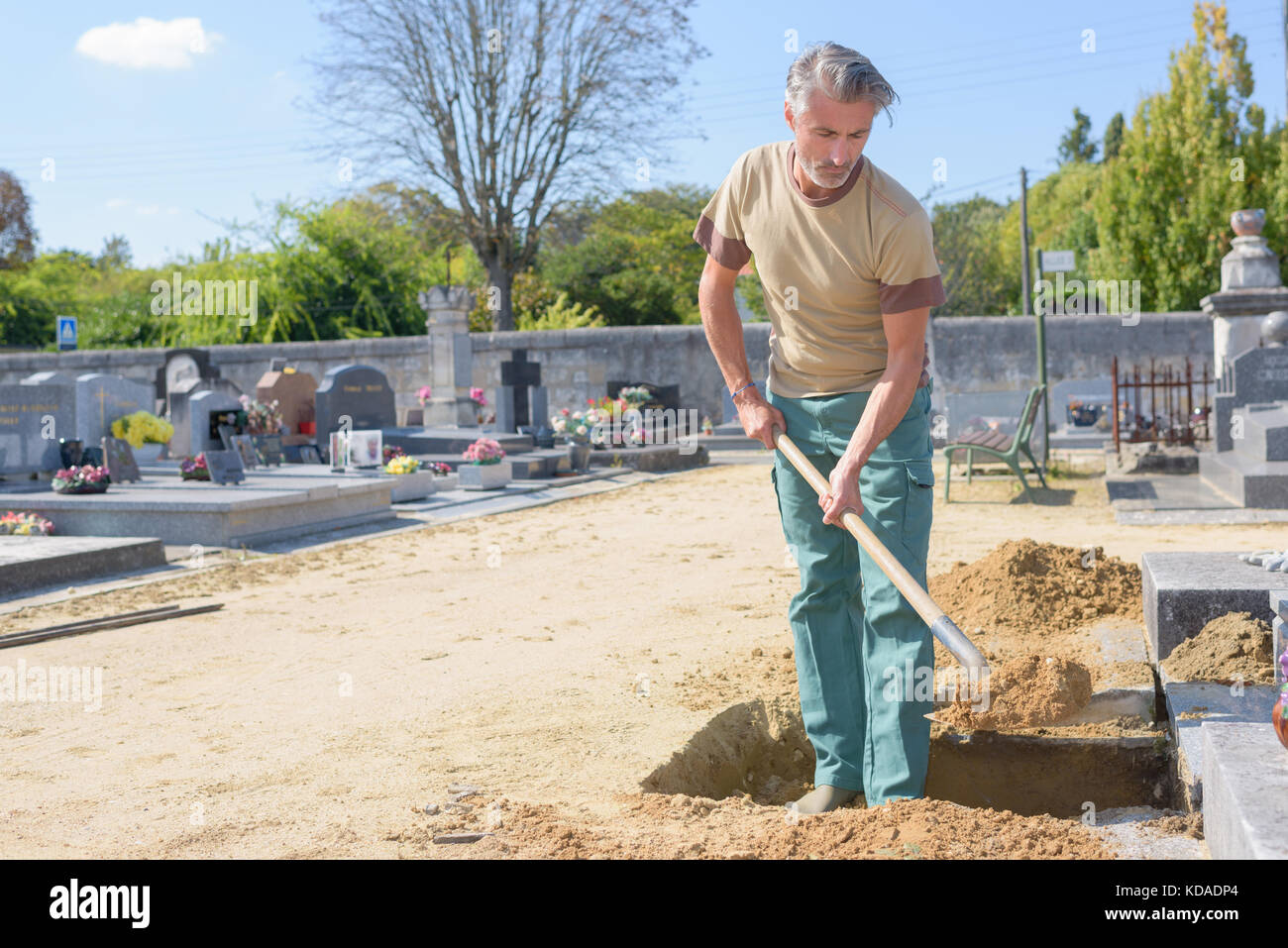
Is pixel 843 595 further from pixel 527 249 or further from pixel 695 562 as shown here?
pixel 527 249

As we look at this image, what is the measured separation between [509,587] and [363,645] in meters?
1.59

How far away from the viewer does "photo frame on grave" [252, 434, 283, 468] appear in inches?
551

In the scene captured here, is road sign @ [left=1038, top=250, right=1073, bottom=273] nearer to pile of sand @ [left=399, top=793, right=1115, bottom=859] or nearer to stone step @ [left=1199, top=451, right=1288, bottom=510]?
stone step @ [left=1199, top=451, right=1288, bottom=510]

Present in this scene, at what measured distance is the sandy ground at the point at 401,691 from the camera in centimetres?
289

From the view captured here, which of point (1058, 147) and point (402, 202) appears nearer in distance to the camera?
point (402, 202)

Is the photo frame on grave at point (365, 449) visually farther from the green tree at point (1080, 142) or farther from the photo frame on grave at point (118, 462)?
the green tree at point (1080, 142)

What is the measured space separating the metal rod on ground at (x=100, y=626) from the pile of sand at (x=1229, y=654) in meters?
4.83

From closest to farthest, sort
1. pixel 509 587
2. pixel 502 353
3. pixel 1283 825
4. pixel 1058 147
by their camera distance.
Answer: pixel 1283 825 → pixel 509 587 → pixel 502 353 → pixel 1058 147

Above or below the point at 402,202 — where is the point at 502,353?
below

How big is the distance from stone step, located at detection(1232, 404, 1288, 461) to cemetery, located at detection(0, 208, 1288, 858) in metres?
0.04

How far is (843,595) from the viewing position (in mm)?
3107

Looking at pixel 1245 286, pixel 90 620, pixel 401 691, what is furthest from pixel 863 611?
pixel 1245 286

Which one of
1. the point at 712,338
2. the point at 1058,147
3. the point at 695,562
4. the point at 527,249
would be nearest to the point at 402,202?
the point at 527,249

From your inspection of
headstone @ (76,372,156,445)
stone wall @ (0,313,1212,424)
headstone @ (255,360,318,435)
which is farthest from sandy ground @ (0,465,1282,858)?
stone wall @ (0,313,1212,424)
